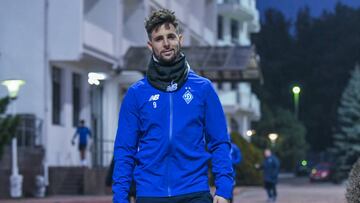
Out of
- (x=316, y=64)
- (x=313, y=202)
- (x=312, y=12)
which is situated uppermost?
(x=312, y=12)

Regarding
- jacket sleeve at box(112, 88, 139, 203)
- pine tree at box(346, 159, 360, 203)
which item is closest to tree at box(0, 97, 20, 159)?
pine tree at box(346, 159, 360, 203)

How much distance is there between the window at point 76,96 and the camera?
35.5 meters

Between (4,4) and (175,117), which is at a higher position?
(4,4)

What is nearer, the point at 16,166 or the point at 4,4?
the point at 16,166

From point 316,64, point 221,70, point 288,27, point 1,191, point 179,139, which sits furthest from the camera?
point 288,27

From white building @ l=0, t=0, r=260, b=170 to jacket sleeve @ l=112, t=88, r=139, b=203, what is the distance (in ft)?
85.0

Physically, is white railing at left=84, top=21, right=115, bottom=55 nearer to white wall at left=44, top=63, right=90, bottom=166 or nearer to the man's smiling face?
white wall at left=44, top=63, right=90, bottom=166

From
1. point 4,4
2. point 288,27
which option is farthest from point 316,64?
point 4,4

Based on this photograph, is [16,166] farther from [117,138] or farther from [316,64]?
[316,64]

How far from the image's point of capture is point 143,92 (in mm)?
5566

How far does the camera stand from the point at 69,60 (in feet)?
104

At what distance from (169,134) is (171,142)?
48 mm

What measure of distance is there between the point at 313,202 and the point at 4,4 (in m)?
11.7

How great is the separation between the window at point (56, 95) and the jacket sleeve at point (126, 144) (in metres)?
27.3
